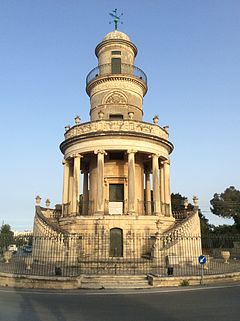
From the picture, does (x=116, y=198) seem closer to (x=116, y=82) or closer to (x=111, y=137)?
(x=111, y=137)

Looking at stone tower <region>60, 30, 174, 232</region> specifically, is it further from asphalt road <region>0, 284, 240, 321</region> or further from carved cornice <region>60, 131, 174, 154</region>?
asphalt road <region>0, 284, 240, 321</region>

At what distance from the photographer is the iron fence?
61.2 ft

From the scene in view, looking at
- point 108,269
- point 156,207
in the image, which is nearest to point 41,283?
point 108,269

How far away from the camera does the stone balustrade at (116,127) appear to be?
25.6 metres

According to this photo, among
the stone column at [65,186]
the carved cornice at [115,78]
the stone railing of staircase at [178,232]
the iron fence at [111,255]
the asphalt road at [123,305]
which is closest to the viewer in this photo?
the asphalt road at [123,305]

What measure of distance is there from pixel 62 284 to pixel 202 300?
6.69 m

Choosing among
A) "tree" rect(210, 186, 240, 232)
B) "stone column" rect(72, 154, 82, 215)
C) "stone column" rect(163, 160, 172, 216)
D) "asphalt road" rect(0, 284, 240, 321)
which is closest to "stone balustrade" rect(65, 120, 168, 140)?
"stone column" rect(72, 154, 82, 215)

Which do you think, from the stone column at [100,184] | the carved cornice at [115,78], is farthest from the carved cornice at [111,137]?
the carved cornice at [115,78]

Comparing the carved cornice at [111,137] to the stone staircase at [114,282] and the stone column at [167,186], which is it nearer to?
the stone column at [167,186]

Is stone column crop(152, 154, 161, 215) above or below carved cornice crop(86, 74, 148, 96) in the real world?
below

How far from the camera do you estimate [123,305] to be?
35.4 ft

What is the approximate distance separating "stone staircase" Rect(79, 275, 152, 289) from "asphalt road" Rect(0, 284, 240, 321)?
1066mm

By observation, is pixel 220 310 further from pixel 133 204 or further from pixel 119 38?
pixel 119 38

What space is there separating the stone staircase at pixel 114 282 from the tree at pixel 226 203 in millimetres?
51680
